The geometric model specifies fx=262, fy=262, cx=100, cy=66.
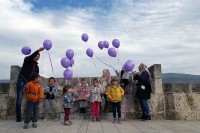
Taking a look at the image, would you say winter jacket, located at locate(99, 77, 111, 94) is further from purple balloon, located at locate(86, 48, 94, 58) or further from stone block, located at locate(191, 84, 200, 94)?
stone block, located at locate(191, 84, 200, 94)

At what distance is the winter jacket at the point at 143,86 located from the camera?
8328 millimetres

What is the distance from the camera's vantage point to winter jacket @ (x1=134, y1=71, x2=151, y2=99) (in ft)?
27.3

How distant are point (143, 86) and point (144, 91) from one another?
162 millimetres

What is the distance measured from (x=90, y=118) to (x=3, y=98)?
307 cm

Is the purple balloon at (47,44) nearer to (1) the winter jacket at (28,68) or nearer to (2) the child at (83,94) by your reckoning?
(1) the winter jacket at (28,68)

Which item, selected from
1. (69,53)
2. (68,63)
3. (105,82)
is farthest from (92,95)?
(69,53)

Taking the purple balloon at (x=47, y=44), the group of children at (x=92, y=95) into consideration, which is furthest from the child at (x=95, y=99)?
the purple balloon at (x=47, y=44)

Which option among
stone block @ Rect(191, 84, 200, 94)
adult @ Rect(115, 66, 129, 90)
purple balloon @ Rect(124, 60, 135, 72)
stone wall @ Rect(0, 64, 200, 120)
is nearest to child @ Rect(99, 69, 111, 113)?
adult @ Rect(115, 66, 129, 90)

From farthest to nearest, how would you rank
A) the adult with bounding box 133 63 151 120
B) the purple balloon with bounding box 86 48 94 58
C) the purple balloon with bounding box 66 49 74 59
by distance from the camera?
the purple balloon with bounding box 86 48 94 58, the purple balloon with bounding box 66 49 74 59, the adult with bounding box 133 63 151 120

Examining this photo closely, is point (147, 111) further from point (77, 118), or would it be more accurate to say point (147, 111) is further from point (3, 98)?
point (3, 98)

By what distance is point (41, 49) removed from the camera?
7504 millimetres

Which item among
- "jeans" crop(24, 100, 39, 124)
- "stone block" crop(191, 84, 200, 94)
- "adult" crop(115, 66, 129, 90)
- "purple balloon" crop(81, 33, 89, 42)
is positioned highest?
"purple balloon" crop(81, 33, 89, 42)

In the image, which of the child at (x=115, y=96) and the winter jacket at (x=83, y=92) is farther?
the winter jacket at (x=83, y=92)

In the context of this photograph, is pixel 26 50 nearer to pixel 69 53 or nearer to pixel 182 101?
pixel 69 53
